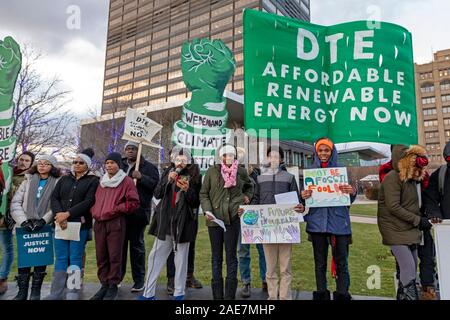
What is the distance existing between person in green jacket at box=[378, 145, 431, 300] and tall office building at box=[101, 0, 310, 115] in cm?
6177

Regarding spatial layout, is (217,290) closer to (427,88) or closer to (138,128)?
(138,128)

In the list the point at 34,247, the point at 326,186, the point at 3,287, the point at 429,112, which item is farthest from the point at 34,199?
the point at 429,112

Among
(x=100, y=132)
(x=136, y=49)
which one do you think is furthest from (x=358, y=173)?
(x=136, y=49)

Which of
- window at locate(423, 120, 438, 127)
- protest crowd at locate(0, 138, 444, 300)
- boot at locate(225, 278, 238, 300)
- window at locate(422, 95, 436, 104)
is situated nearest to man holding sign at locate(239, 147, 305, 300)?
protest crowd at locate(0, 138, 444, 300)

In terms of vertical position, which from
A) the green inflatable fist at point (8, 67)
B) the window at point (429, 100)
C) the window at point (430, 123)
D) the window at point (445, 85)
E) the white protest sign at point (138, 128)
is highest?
the window at point (445, 85)

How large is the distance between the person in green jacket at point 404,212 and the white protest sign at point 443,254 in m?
0.31

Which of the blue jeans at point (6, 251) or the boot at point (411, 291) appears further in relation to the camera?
the blue jeans at point (6, 251)

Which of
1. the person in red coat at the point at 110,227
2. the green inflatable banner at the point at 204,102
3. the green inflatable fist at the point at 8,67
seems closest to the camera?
the person in red coat at the point at 110,227

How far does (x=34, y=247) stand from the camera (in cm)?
393

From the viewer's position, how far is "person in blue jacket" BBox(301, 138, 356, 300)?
3455mm

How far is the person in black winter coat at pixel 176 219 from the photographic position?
3771mm

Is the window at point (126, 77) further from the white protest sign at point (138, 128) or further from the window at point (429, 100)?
the white protest sign at point (138, 128)

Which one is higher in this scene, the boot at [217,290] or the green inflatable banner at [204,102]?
the green inflatable banner at [204,102]

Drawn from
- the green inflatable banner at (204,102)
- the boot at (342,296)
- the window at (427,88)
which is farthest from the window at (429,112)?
the boot at (342,296)
